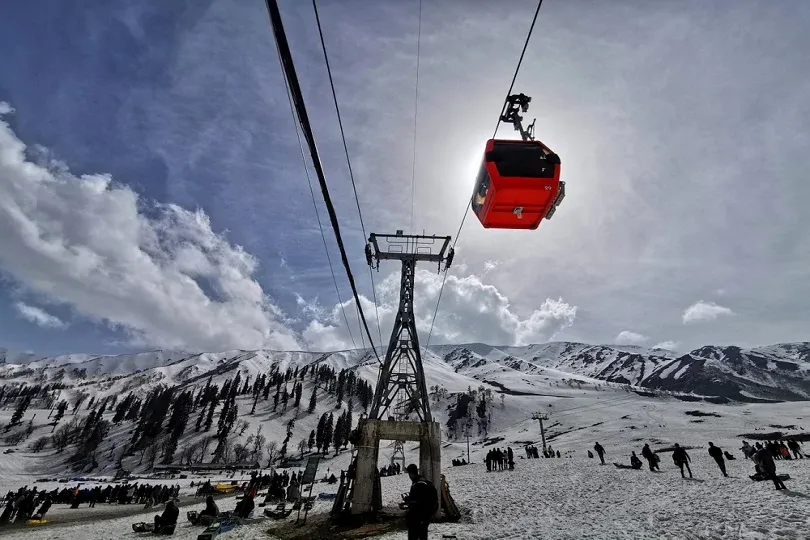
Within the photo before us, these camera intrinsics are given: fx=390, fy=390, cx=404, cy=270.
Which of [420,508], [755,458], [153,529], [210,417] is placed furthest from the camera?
[210,417]

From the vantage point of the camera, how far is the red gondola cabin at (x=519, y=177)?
9.57 metres

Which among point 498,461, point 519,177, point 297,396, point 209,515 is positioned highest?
point 297,396

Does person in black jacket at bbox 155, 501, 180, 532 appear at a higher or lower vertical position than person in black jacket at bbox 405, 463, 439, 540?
lower

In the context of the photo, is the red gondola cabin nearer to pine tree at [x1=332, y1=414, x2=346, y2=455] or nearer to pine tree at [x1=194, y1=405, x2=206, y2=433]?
pine tree at [x1=332, y1=414, x2=346, y2=455]

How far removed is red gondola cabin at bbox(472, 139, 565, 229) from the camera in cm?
957

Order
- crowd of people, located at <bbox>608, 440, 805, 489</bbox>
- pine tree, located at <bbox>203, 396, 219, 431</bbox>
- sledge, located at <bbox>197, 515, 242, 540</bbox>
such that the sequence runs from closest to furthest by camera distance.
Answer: sledge, located at <bbox>197, 515, 242, 540</bbox>
crowd of people, located at <bbox>608, 440, 805, 489</bbox>
pine tree, located at <bbox>203, 396, 219, 431</bbox>

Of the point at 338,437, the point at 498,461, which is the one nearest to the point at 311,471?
the point at 498,461

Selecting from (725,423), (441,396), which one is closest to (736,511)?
(725,423)

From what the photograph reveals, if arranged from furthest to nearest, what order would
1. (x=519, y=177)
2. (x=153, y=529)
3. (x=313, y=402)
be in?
(x=313, y=402)
(x=153, y=529)
(x=519, y=177)

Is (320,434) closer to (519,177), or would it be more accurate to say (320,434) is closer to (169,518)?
(169,518)

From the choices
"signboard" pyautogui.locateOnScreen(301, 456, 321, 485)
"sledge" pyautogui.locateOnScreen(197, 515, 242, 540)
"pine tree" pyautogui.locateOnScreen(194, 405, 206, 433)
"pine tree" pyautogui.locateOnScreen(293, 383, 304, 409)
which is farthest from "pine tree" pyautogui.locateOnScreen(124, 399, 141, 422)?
"signboard" pyautogui.locateOnScreen(301, 456, 321, 485)

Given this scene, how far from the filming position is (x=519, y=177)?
31.3ft

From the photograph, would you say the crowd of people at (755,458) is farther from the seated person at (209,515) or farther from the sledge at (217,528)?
the seated person at (209,515)

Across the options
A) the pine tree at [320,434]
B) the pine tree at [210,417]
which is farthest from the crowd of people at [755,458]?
the pine tree at [210,417]
